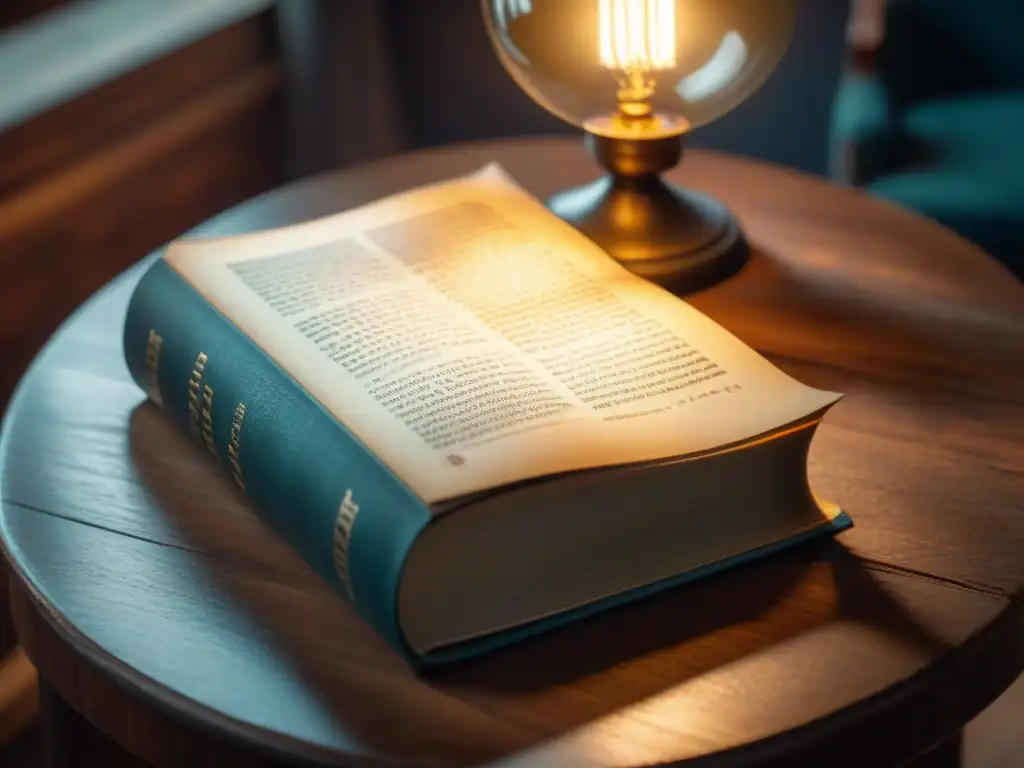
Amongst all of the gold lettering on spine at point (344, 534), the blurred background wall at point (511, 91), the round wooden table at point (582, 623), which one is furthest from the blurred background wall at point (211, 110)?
the gold lettering on spine at point (344, 534)

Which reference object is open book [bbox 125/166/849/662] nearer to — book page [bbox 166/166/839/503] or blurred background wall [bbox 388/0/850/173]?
book page [bbox 166/166/839/503]

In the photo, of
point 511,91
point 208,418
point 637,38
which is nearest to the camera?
point 208,418

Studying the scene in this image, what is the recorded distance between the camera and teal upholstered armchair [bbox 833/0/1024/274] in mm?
1408

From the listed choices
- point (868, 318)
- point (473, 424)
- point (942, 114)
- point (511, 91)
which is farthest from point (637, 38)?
point (942, 114)

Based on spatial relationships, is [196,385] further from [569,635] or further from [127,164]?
[127,164]

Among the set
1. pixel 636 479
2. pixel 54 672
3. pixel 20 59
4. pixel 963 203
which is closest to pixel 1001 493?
pixel 636 479

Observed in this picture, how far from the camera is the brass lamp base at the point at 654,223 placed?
80cm

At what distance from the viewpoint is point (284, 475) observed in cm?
57

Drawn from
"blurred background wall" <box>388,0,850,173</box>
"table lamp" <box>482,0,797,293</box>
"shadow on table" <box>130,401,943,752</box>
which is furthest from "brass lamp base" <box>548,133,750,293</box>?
"blurred background wall" <box>388,0,850,173</box>

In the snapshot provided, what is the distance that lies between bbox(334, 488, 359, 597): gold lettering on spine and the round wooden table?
26 millimetres

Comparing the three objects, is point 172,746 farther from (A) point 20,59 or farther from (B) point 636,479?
(A) point 20,59

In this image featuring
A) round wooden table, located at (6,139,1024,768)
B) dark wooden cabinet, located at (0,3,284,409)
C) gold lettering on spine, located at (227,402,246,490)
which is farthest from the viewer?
dark wooden cabinet, located at (0,3,284,409)

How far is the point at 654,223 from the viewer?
0.82 meters

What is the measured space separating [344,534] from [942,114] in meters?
1.33
